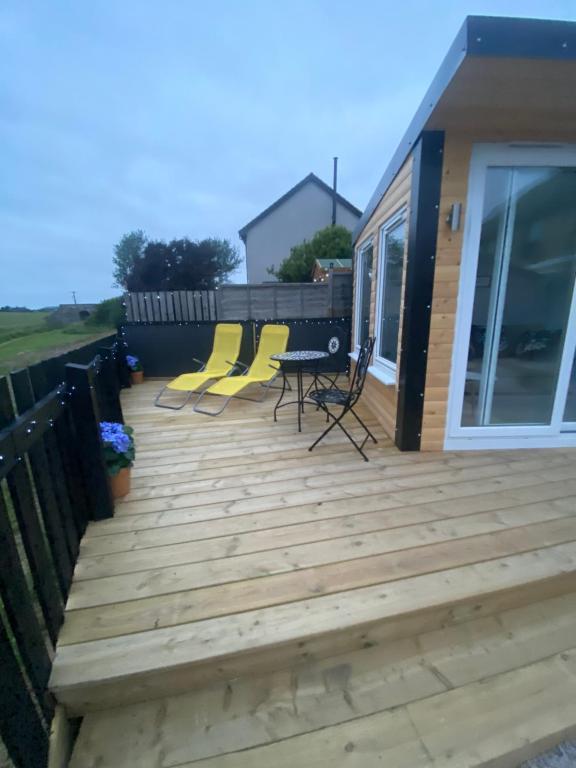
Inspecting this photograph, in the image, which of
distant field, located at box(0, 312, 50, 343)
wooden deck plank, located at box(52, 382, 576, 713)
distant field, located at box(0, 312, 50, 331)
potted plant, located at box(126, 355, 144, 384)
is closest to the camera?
wooden deck plank, located at box(52, 382, 576, 713)

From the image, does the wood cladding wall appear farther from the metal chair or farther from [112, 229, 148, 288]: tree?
[112, 229, 148, 288]: tree

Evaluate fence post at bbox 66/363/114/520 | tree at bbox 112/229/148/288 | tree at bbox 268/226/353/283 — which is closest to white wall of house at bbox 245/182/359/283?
tree at bbox 268/226/353/283

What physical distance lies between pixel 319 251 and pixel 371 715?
1165 centimetres

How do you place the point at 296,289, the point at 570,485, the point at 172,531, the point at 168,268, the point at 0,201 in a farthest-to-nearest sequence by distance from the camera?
the point at 168,268 < the point at 0,201 < the point at 296,289 < the point at 570,485 < the point at 172,531

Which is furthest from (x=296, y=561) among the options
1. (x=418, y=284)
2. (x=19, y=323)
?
(x=19, y=323)

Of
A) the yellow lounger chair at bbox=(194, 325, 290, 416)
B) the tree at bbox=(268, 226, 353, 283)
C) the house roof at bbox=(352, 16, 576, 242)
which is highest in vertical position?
the tree at bbox=(268, 226, 353, 283)

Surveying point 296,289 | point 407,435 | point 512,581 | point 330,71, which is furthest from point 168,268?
point 512,581

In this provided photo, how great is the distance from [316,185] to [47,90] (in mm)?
10724

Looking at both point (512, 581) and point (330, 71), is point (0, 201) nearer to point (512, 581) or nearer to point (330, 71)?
point (330, 71)

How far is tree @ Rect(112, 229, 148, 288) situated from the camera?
21.2 meters

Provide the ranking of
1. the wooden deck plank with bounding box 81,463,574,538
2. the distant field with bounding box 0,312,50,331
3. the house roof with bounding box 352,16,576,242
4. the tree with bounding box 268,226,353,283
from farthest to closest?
the tree with bounding box 268,226,353,283
the distant field with bounding box 0,312,50,331
the wooden deck plank with bounding box 81,463,574,538
the house roof with bounding box 352,16,576,242

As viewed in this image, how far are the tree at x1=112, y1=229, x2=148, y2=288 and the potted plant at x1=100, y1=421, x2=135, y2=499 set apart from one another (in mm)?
21912

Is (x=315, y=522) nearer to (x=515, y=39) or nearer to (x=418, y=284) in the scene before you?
(x=418, y=284)

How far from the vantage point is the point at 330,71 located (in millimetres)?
7508
